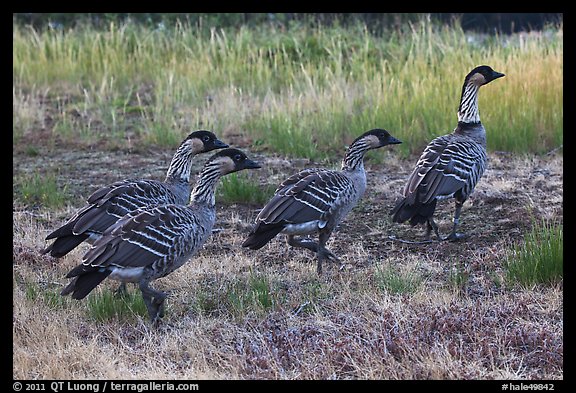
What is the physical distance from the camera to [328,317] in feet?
22.5

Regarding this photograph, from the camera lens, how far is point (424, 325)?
21.1ft

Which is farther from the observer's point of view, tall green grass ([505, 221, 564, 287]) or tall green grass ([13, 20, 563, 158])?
tall green grass ([13, 20, 563, 158])

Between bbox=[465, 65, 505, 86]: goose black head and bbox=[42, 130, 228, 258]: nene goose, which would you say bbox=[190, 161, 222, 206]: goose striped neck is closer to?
bbox=[42, 130, 228, 258]: nene goose

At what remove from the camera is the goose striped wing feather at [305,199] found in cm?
786

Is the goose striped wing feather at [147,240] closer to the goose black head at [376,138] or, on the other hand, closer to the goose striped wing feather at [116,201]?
the goose striped wing feather at [116,201]

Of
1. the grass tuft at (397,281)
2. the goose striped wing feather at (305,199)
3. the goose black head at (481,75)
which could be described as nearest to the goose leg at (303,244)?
the goose striped wing feather at (305,199)

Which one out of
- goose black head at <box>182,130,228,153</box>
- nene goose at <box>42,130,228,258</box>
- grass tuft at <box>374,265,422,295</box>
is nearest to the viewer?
grass tuft at <box>374,265,422,295</box>

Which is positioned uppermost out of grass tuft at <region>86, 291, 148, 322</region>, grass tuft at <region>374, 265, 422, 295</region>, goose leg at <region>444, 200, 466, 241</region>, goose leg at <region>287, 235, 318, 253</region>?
grass tuft at <region>86, 291, 148, 322</region>

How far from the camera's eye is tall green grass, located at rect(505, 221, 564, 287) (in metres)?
7.24

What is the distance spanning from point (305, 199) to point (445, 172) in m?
1.78

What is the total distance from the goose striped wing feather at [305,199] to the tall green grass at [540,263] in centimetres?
186

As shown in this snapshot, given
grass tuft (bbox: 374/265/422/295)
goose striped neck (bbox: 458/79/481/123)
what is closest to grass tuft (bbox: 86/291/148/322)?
grass tuft (bbox: 374/265/422/295)

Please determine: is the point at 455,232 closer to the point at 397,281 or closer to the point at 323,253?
the point at 323,253
